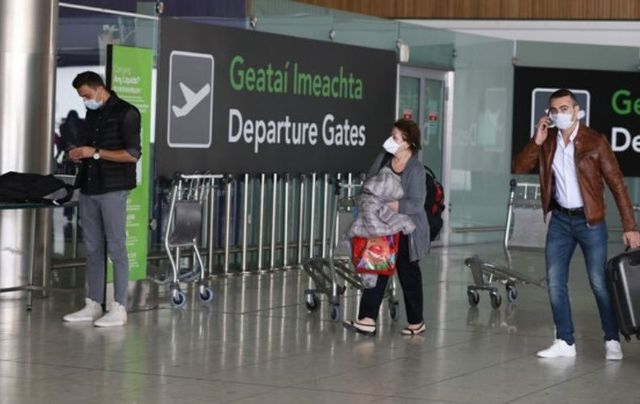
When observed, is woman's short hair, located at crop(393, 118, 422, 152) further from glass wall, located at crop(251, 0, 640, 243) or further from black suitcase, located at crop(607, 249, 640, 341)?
glass wall, located at crop(251, 0, 640, 243)

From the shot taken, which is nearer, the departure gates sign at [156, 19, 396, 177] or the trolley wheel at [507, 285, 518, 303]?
the trolley wheel at [507, 285, 518, 303]

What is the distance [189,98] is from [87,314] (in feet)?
12.0

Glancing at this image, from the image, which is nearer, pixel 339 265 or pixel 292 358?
pixel 292 358

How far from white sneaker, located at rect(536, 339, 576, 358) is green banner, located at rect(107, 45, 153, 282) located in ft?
11.9

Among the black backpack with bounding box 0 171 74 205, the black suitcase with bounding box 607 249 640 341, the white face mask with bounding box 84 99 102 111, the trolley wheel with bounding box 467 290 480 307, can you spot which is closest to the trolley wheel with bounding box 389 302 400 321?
the trolley wheel with bounding box 467 290 480 307

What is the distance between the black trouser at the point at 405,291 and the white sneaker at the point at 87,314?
77.4 inches

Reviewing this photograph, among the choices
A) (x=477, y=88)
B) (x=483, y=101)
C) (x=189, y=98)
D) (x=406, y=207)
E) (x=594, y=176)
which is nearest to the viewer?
(x=594, y=176)

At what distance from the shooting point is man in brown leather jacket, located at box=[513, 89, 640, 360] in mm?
9320

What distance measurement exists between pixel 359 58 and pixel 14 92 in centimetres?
589

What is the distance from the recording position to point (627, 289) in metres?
9.17

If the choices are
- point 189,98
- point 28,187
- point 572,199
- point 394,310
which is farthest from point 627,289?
point 189,98

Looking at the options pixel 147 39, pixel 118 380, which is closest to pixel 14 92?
pixel 147 39

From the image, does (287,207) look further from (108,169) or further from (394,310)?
(108,169)

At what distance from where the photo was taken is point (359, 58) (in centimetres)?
1711
